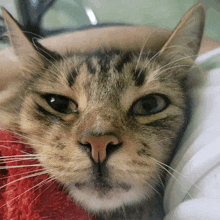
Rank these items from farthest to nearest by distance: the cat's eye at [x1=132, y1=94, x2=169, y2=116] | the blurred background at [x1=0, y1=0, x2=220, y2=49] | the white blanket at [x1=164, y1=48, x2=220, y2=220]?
the blurred background at [x1=0, y1=0, x2=220, y2=49] → the cat's eye at [x1=132, y1=94, x2=169, y2=116] → the white blanket at [x1=164, y1=48, x2=220, y2=220]

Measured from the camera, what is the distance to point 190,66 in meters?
0.68

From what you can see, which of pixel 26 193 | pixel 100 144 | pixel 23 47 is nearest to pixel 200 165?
pixel 100 144

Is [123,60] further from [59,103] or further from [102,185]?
[102,185]

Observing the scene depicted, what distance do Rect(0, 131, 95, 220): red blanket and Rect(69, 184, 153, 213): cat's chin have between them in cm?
2

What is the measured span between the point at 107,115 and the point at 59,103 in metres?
0.15

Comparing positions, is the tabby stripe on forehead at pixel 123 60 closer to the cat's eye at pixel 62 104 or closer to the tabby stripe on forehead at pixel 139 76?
the tabby stripe on forehead at pixel 139 76

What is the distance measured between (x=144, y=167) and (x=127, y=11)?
A: 2.06ft

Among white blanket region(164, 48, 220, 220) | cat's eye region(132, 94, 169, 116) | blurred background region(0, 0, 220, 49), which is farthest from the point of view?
blurred background region(0, 0, 220, 49)

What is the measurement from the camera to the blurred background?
783mm

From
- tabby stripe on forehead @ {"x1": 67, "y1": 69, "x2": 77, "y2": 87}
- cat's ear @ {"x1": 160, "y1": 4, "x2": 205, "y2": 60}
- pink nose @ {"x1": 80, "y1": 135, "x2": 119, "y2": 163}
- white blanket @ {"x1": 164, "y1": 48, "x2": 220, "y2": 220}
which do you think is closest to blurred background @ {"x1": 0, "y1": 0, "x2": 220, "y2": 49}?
cat's ear @ {"x1": 160, "y1": 4, "x2": 205, "y2": 60}

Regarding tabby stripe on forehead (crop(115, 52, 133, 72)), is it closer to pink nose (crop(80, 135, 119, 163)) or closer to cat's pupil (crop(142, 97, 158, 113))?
cat's pupil (crop(142, 97, 158, 113))

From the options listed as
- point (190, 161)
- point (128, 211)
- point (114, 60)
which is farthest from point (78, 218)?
point (114, 60)

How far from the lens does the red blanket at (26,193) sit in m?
0.46

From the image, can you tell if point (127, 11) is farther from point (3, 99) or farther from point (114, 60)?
point (3, 99)
